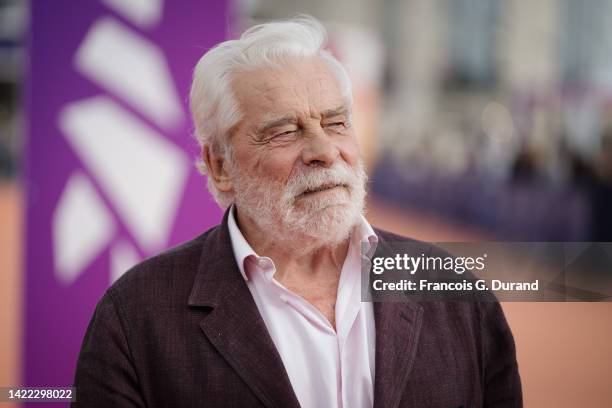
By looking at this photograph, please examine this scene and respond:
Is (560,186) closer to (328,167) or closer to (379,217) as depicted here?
(379,217)

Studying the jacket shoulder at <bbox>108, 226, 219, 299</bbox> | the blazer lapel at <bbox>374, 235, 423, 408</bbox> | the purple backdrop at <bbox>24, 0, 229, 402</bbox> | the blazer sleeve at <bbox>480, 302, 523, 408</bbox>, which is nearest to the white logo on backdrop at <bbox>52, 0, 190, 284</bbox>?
the purple backdrop at <bbox>24, 0, 229, 402</bbox>

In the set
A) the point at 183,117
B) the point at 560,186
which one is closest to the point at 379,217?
the point at 560,186

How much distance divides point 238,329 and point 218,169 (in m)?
0.50

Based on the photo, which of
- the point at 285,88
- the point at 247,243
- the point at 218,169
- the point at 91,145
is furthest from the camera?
the point at 91,145

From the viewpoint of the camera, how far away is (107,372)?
5.36ft

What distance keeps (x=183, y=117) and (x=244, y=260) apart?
0.91 meters

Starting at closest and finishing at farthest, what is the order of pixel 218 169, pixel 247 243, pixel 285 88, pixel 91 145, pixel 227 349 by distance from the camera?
pixel 227 349 → pixel 285 88 → pixel 247 243 → pixel 218 169 → pixel 91 145

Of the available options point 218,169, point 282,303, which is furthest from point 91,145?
point 282,303

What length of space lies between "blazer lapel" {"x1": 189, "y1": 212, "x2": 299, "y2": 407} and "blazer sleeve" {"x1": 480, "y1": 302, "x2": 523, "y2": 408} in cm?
55

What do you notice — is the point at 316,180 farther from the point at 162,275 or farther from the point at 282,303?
the point at 162,275

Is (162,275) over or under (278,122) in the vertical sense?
under

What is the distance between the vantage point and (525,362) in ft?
6.40

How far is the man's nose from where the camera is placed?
5.64 ft

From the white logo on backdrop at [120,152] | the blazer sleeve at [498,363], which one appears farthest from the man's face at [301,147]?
the white logo on backdrop at [120,152]
